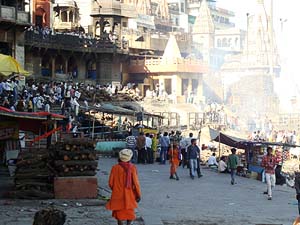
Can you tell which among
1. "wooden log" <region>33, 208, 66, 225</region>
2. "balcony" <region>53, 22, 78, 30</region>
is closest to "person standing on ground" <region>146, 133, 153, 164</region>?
"wooden log" <region>33, 208, 66, 225</region>

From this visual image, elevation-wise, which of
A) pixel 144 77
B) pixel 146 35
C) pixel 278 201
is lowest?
pixel 278 201

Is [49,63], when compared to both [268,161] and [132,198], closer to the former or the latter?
[268,161]

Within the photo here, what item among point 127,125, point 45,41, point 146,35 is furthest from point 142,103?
point 146,35

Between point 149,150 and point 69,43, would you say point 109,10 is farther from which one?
point 149,150

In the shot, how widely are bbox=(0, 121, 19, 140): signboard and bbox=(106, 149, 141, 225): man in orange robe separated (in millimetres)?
A: 6650

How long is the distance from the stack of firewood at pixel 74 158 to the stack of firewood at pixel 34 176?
274mm

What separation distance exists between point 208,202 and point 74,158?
126 inches

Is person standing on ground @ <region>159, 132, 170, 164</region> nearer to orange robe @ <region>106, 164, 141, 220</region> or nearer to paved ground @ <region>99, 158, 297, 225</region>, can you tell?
paved ground @ <region>99, 158, 297, 225</region>

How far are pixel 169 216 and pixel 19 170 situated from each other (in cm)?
337

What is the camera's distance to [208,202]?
1402 centimetres

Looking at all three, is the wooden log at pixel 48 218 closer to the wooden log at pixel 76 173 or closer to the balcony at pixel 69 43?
the wooden log at pixel 76 173

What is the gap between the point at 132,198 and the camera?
8.66m

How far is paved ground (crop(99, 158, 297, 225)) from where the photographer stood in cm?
1174

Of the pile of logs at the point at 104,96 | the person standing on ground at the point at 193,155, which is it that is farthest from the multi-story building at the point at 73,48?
the person standing on ground at the point at 193,155
